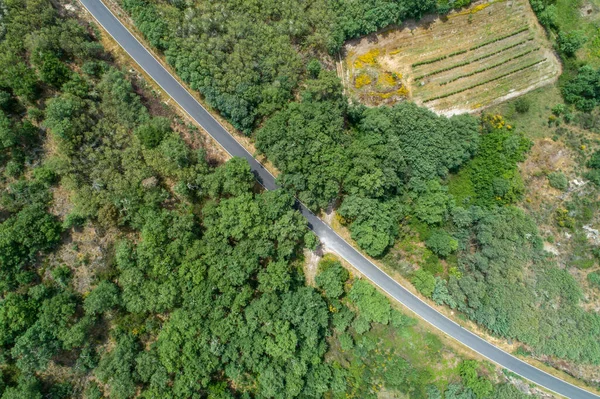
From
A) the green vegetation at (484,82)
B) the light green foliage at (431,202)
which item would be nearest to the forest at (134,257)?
the light green foliage at (431,202)

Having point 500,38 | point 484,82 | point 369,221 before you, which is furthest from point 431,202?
point 500,38

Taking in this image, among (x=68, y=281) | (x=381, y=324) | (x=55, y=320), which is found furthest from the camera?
(x=381, y=324)

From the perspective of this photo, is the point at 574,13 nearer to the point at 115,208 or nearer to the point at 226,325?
the point at 226,325

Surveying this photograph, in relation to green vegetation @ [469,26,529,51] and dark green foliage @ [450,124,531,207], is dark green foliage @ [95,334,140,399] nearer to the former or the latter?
dark green foliage @ [450,124,531,207]

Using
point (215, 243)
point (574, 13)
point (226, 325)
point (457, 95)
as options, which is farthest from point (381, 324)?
point (574, 13)

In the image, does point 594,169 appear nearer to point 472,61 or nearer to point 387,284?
point 472,61
